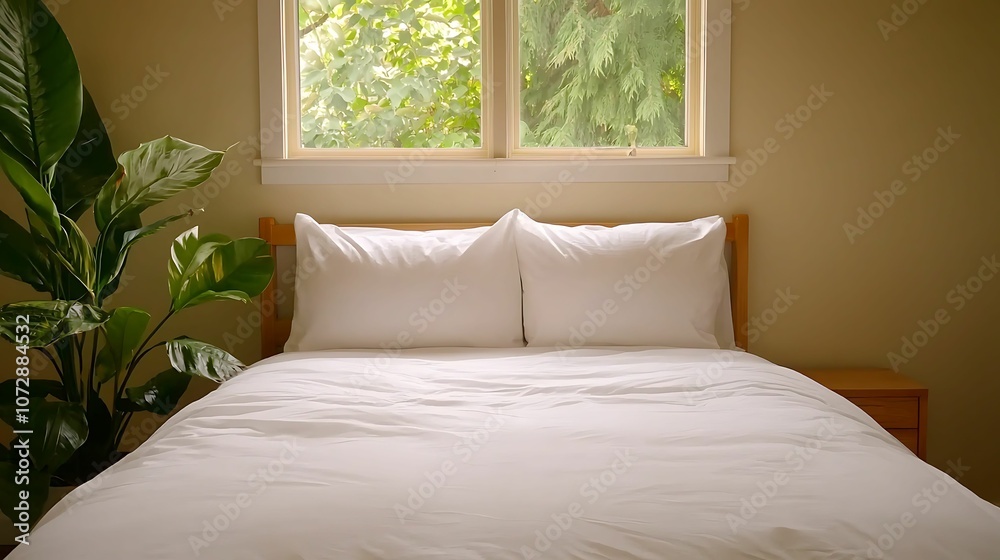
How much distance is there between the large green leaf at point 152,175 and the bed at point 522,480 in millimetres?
681

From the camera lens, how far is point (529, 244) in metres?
2.62

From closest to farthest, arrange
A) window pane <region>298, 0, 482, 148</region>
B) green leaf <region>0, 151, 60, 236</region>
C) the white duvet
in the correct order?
the white duvet
green leaf <region>0, 151, 60, 236</region>
window pane <region>298, 0, 482, 148</region>

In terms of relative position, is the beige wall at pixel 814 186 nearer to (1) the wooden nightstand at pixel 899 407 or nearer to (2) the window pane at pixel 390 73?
(2) the window pane at pixel 390 73

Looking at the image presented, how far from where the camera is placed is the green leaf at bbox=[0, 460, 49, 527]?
2145mm

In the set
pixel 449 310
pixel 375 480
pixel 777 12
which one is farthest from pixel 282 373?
pixel 777 12

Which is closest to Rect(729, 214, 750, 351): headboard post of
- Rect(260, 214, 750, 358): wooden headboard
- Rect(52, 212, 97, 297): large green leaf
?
Rect(260, 214, 750, 358): wooden headboard

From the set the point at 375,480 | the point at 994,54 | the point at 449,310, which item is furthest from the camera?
the point at 994,54

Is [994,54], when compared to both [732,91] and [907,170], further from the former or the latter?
[732,91]

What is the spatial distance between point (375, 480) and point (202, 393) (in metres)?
1.79

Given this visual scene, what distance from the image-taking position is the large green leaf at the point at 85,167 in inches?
98.8

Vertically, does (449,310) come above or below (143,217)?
below

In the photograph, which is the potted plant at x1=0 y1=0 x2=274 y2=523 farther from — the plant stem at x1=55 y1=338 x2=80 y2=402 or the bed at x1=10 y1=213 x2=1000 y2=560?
the bed at x1=10 y1=213 x2=1000 y2=560

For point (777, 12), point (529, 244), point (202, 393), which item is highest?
point (777, 12)

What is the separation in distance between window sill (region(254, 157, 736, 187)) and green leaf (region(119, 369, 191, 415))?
31.6 inches
